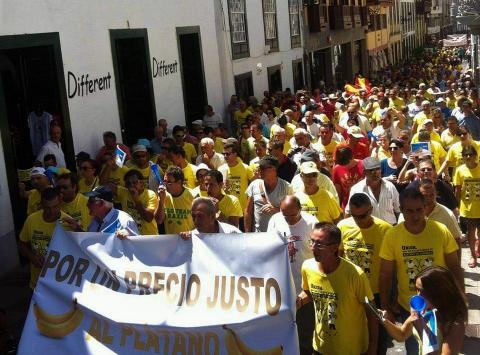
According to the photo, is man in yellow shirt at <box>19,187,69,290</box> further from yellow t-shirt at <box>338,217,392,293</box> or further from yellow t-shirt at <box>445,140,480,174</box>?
yellow t-shirt at <box>445,140,480,174</box>

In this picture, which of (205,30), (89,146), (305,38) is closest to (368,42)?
(305,38)

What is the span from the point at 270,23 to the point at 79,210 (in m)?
16.4

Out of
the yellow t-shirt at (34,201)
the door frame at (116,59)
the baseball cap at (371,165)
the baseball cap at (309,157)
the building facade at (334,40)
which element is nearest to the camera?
the baseball cap at (371,165)

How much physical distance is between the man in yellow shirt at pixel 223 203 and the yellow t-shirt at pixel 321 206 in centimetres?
69

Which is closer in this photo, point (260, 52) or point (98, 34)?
point (98, 34)

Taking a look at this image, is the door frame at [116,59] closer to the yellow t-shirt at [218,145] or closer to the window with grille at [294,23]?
the yellow t-shirt at [218,145]

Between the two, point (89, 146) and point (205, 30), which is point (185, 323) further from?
point (205, 30)

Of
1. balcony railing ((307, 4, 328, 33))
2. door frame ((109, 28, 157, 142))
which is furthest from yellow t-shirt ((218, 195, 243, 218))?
balcony railing ((307, 4, 328, 33))

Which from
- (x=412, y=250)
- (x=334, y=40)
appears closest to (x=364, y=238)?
(x=412, y=250)

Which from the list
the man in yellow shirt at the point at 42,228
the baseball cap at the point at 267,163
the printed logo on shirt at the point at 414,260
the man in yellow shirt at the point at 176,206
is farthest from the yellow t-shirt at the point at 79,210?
the printed logo on shirt at the point at 414,260

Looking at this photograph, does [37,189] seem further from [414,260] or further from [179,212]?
[414,260]

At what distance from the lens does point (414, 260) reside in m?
5.24

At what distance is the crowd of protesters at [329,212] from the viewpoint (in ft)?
15.9

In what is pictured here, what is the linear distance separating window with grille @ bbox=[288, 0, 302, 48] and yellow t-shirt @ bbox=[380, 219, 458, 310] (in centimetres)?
1979
